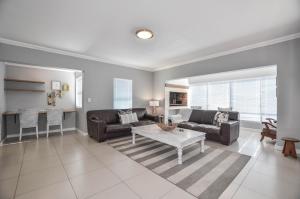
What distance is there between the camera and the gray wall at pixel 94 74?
361 cm

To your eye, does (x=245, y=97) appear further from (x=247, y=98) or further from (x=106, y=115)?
(x=106, y=115)

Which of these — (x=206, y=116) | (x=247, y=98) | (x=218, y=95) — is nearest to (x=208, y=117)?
(x=206, y=116)

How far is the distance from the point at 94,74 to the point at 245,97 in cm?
633

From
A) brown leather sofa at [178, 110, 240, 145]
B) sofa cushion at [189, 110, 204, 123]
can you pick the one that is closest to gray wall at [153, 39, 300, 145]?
brown leather sofa at [178, 110, 240, 145]

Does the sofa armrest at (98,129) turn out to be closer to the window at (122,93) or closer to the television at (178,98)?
the window at (122,93)

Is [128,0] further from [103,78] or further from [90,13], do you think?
[103,78]

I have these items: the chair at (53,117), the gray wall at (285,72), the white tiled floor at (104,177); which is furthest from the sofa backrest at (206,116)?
the chair at (53,117)

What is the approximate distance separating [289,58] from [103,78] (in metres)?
5.36

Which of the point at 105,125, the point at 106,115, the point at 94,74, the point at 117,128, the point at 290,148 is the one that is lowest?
the point at 290,148

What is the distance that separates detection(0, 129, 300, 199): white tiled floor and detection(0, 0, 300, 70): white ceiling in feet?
8.86

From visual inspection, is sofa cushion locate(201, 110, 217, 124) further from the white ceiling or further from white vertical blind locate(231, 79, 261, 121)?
white vertical blind locate(231, 79, 261, 121)

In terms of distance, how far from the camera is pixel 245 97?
6.01 metres

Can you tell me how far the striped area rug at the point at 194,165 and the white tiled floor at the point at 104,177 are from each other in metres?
0.12

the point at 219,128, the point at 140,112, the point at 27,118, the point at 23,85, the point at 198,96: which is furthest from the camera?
the point at 198,96
